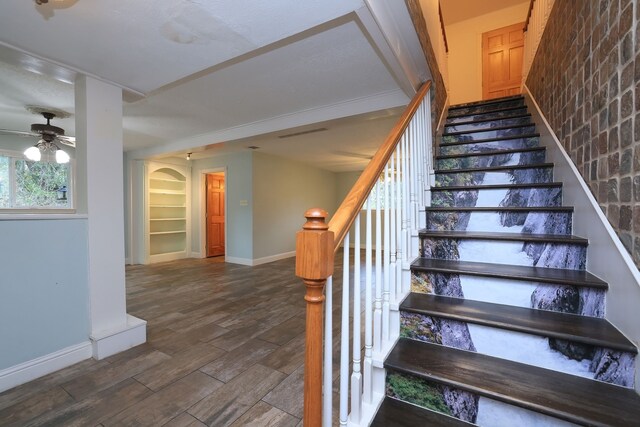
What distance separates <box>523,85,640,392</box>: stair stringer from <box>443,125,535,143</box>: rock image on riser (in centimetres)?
95

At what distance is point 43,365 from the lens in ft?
6.10

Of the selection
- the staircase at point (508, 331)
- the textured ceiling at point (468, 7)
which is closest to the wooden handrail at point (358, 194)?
the staircase at point (508, 331)

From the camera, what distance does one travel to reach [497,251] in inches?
63.7

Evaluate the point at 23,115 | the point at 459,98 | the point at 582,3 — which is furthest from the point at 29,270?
the point at 459,98

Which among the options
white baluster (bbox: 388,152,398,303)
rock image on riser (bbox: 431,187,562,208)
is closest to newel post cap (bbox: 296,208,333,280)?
white baluster (bbox: 388,152,398,303)

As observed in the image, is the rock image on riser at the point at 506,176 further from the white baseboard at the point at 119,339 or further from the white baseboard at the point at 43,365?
the white baseboard at the point at 43,365

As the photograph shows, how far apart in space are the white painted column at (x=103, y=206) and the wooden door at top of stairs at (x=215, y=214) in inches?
169

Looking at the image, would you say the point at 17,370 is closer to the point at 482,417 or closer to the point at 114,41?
the point at 114,41

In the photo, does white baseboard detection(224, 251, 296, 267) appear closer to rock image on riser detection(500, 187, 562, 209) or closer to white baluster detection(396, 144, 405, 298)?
white baluster detection(396, 144, 405, 298)

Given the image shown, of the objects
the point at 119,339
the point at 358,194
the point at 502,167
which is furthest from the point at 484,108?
the point at 119,339

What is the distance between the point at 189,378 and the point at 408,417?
144 centimetres

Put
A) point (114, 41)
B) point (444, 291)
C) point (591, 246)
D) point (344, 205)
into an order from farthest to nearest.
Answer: point (114, 41), point (444, 291), point (591, 246), point (344, 205)

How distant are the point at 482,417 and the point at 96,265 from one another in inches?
105

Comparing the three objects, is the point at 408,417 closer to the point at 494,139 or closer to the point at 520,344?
the point at 520,344
